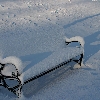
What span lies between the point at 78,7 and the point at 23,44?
5578mm

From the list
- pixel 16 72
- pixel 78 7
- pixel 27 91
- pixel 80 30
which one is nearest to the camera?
pixel 16 72

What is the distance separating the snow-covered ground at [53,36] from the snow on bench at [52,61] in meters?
0.14

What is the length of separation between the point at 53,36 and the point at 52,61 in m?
1.47

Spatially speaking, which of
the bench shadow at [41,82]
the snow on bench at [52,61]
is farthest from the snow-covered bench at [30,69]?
the bench shadow at [41,82]

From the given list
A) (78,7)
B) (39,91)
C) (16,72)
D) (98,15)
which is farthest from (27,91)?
(78,7)

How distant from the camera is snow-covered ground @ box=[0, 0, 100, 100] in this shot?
15.4ft

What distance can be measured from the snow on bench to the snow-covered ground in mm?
139

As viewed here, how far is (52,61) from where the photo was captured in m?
4.53

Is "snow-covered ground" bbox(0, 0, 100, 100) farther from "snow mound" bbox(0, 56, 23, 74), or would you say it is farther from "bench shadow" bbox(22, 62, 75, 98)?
"snow mound" bbox(0, 56, 23, 74)

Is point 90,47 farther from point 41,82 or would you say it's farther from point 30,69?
point 30,69

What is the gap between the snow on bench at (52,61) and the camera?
4.15 metres

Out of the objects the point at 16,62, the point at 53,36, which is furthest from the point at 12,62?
the point at 53,36

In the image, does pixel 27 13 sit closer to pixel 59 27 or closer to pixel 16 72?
pixel 59 27

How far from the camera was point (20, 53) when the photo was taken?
15.9 feet
